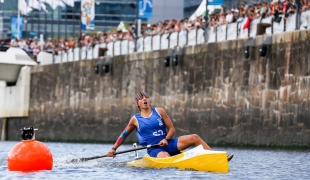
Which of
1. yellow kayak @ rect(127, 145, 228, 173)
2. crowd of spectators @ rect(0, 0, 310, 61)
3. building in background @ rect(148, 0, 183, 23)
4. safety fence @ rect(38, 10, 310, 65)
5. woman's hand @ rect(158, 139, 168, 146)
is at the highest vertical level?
building in background @ rect(148, 0, 183, 23)

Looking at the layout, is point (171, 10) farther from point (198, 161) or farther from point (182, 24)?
point (198, 161)

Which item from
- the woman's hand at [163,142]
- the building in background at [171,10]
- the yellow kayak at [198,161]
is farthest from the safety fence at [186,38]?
the yellow kayak at [198,161]

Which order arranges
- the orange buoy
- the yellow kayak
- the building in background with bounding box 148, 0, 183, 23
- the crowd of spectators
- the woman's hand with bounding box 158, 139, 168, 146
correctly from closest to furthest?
the yellow kayak, the orange buoy, the woman's hand with bounding box 158, 139, 168, 146, the crowd of spectators, the building in background with bounding box 148, 0, 183, 23

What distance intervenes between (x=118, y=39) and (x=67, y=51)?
637cm

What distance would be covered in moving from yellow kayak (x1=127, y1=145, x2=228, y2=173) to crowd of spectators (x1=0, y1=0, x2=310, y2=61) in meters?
14.6

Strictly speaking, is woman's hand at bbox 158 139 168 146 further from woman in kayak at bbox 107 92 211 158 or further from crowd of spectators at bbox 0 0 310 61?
crowd of spectators at bbox 0 0 310 61

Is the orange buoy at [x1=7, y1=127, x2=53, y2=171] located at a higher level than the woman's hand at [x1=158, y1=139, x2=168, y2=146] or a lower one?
lower

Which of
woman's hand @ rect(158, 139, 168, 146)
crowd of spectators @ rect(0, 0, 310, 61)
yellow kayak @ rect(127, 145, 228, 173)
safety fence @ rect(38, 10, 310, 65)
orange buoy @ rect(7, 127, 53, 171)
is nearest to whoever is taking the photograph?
yellow kayak @ rect(127, 145, 228, 173)

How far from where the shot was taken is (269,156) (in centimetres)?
3350

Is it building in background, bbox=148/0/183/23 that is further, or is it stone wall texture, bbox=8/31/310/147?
building in background, bbox=148/0/183/23

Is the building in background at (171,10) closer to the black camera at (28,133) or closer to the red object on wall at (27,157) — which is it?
the red object on wall at (27,157)

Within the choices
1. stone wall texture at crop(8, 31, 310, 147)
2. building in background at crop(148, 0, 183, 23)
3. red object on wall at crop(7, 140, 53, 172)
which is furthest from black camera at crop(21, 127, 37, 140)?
building in background at crop(148, 0, 183, 23)

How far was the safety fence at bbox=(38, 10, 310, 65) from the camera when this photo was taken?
130 feet

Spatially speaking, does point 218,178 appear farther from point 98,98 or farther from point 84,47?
point 84,47
